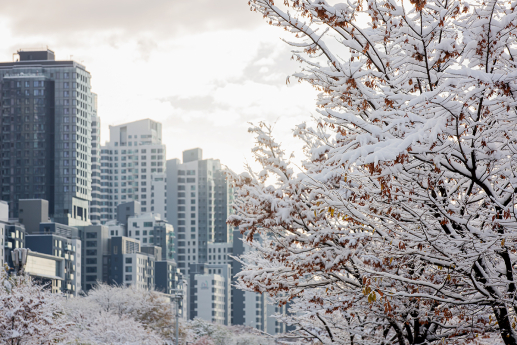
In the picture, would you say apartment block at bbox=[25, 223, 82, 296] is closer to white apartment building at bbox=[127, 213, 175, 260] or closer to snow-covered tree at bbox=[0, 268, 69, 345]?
white apartment building at bbox=[127, 213, 175, 260]

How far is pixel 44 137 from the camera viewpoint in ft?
571

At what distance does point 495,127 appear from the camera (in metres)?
8.20

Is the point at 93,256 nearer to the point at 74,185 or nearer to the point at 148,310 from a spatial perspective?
the point at 74,185

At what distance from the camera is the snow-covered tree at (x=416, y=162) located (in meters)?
7.82

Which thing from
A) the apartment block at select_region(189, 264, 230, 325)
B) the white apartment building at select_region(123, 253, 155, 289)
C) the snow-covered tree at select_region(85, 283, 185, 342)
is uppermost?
the snow-covered tree at select_region(85, 283, 185, 342)

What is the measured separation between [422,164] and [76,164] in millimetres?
173313

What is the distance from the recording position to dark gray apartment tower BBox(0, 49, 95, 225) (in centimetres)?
16938

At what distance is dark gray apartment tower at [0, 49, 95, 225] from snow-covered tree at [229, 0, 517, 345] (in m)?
162

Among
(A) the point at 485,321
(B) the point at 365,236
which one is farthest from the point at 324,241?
(A) the point at 485,321

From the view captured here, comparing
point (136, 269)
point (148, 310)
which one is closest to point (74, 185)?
point (136, 269)

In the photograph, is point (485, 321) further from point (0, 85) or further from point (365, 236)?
point (0, 85)

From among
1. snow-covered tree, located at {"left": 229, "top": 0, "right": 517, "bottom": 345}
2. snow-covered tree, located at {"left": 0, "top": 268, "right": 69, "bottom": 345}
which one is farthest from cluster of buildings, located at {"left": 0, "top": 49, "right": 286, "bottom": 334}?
snow-covered tree, located at {"left": 229, "top": 0, "right": 517, "bottom": 345}

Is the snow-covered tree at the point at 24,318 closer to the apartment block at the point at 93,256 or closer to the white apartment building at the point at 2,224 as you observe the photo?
the white apartment building at the point at 2,224

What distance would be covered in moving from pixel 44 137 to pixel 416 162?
17640cm
